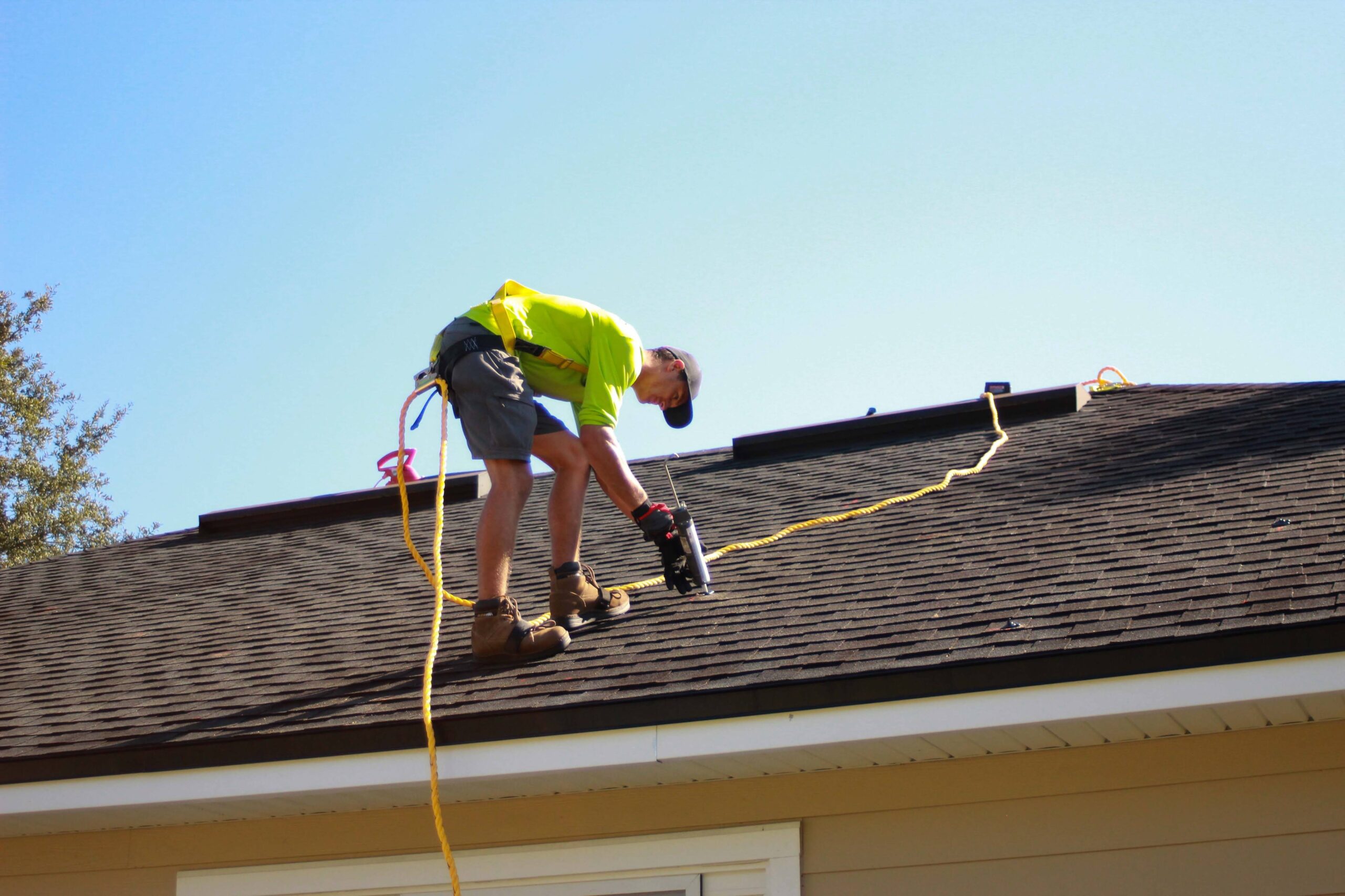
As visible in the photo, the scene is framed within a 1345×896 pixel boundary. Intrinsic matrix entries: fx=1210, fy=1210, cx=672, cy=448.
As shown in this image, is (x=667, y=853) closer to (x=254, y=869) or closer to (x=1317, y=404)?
(x=254, y=869)

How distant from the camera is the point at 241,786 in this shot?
14.1ft

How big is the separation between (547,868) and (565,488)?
1451 mm

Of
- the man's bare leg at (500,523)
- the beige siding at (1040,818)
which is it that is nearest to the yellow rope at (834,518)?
the man's bare leg at (500,523)

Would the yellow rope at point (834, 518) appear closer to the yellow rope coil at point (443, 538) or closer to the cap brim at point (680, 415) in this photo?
the yellow rope coil at point (443, 538)

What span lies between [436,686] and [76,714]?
71.5 inches

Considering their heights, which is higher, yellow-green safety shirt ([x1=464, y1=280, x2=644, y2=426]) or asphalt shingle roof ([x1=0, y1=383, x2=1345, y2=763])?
yellow-green safety shirt ([x1=464, y1=280, x2=644, y2=426])

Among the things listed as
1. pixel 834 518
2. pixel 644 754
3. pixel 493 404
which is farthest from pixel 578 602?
pixel 834 518

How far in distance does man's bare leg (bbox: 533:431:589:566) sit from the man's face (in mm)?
400

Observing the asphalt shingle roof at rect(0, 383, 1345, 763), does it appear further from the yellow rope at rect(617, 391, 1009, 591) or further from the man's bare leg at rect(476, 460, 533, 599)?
the man's bare leg at rect(476, 460, 533, 599)

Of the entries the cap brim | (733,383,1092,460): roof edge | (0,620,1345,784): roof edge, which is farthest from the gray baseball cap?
(733,383,1092,460): roof edge

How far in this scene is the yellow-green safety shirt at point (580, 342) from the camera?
473 cm

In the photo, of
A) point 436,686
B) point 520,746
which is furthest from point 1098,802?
point 436,686

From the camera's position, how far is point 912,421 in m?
8.13

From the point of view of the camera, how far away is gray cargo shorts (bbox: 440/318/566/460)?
459cm
